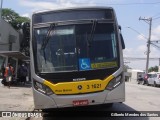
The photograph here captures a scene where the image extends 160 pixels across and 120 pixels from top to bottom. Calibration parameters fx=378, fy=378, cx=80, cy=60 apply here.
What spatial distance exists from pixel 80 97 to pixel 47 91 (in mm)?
935

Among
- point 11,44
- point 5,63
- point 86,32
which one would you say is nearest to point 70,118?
point 86,32

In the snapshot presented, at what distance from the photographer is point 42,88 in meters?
10.6

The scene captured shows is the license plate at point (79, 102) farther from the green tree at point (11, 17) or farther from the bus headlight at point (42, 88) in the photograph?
the green tree at point (11, 17)

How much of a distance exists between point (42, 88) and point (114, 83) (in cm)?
203

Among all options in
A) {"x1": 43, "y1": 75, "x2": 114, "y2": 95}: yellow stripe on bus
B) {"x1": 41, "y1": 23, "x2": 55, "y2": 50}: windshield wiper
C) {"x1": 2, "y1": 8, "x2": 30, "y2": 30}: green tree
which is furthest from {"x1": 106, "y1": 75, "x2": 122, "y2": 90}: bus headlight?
{"x1": 2, "y1": 8, "x2": 30, "y2": 30}: green tree

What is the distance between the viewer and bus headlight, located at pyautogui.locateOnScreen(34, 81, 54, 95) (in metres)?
10.5

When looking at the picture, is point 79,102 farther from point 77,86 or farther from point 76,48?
point 76,48

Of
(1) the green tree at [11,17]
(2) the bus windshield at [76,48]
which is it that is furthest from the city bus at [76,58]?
(1) the green tree at [11,17]

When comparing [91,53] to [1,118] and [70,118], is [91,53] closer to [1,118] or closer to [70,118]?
[70,118]

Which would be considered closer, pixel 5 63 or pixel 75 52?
pixel 75 52

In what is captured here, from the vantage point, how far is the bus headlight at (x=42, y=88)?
34.4 feet

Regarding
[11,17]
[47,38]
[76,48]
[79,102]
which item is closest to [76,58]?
[76,48]

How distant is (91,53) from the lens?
10781 mm

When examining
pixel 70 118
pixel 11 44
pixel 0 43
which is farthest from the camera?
pixel 11 44
